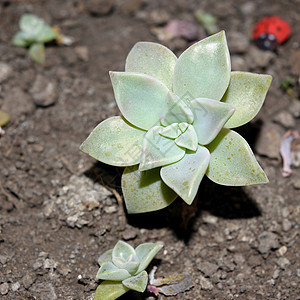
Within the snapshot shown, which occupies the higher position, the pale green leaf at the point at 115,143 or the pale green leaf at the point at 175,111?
the pale green leaf at the point at 175,111

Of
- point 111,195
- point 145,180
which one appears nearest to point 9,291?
point 111,195

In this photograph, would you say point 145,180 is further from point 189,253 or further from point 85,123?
point 85,123

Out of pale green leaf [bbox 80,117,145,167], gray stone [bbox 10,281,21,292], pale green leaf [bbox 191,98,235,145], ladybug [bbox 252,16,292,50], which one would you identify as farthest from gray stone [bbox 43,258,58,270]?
ladybug [bbox 252,16,292,50]

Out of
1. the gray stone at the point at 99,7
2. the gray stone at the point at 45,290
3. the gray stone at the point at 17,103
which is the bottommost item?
the gray stone at the point at 45,290

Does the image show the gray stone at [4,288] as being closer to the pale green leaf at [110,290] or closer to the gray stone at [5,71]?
the pale green leaf at [110,290]

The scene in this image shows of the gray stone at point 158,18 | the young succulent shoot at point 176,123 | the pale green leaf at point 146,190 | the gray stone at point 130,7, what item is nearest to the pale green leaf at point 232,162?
the young succulent shoot at point 176,123

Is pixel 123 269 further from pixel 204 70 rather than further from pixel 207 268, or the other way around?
pixel 204 70

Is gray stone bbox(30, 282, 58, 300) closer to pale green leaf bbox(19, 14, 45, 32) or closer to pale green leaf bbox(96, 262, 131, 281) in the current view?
pale green leaf bbox(96, 262, 131, 281)
